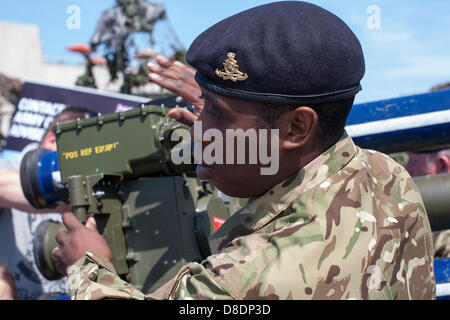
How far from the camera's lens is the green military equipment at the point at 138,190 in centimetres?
221

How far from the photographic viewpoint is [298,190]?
124 cm

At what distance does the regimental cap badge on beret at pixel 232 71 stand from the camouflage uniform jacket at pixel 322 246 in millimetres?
257

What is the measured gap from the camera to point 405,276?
4.04 ft

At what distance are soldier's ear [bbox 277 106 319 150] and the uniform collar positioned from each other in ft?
0.20

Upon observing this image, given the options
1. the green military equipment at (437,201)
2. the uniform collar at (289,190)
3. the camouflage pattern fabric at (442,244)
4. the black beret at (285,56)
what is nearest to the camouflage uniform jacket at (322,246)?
the uniform collar at (289,190)

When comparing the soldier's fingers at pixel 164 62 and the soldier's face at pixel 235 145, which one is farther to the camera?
the soldier's fingers at pixel 164 62

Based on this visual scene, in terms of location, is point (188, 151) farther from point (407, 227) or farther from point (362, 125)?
point (407, 227)

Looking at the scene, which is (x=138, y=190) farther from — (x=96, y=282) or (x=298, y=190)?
(x=298, y=190)

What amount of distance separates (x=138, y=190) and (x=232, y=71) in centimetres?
123

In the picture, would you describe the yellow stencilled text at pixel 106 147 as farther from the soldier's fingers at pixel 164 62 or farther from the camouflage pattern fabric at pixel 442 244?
the camouflage pattern fabric at pixel 442 244

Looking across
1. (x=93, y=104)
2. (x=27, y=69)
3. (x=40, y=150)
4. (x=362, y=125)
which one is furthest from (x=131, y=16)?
(x=27, y=69)

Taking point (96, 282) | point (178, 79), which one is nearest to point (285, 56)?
point (96, 282)

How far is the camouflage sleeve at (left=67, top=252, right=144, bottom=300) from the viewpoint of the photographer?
123 centimetres

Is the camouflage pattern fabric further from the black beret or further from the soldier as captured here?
the black beret
